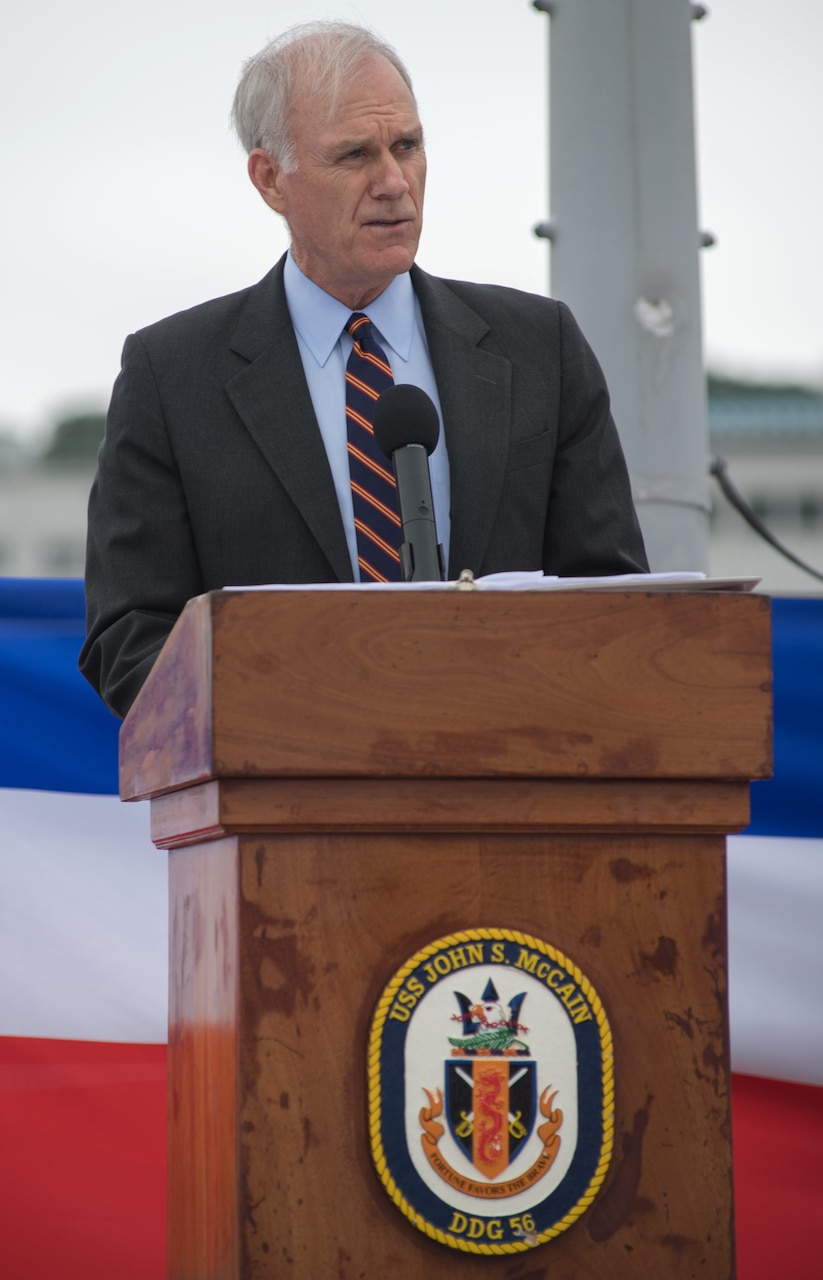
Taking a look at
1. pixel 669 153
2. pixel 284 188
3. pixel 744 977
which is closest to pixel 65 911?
pixel 744 977

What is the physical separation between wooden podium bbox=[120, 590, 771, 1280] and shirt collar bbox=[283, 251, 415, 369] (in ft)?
2.85

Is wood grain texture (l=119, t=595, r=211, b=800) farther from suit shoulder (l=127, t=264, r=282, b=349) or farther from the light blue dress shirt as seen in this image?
suit shoulder (l=127, t=264, r=282, b=349)

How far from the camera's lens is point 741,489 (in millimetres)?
31016

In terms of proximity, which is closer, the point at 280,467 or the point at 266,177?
the point at 280,467

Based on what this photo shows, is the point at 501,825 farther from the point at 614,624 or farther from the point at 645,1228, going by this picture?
the point at 645,1228

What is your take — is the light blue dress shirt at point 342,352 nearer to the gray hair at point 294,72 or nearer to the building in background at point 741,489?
the gray hair at point 294,72

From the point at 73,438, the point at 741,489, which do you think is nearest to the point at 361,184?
the point at 741,489

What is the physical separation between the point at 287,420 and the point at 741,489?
29867mm

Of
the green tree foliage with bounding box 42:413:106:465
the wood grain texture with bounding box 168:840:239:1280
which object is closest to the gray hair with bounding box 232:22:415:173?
the wood grain texture with bounding box 168:840:239:1280

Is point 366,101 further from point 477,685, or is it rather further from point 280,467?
point 477,685

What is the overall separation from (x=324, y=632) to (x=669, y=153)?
200 cm

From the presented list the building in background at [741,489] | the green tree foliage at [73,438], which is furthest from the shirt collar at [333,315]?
the green tree foliage at [73,438]

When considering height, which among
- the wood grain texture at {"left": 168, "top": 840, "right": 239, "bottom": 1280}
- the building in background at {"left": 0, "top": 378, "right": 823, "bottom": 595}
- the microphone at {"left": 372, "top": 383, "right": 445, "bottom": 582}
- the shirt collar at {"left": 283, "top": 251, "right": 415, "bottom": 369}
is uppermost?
→ the building in background at {"left": 0, "top": 378, "right": 823, "bottom": 595}

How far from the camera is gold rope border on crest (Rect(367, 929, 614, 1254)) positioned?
1.23m
